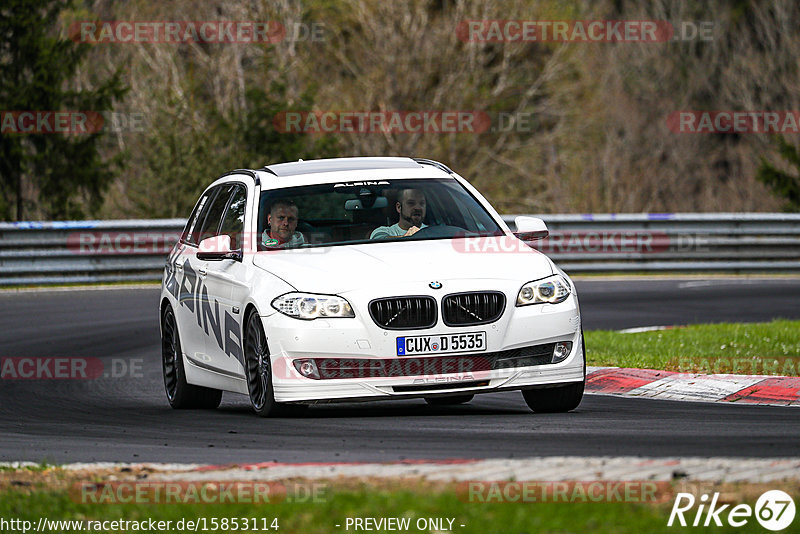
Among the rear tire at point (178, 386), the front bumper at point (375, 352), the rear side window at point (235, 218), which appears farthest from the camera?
the rear tire at point (178, 386)

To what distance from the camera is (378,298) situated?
32.1ft

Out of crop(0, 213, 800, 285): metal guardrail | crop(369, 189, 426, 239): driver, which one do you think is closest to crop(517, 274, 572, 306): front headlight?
crop(369, 189, 426, 239): driver

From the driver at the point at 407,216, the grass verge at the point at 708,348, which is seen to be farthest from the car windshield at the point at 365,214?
the grass verge at the point at 708,348

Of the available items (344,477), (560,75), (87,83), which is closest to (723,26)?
(560,75)

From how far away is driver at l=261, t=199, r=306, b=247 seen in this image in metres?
10.9

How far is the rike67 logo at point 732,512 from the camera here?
5.82 m

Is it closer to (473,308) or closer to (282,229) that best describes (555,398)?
(473,308)

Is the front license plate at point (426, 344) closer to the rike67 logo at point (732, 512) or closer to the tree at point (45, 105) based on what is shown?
the rike67 logo at point (732, 512)

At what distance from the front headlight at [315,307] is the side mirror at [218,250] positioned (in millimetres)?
1108

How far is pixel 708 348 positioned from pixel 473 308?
5818 mm

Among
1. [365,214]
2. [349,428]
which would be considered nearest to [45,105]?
[365,214]

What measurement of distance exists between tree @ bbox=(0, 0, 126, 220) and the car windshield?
20.2 m

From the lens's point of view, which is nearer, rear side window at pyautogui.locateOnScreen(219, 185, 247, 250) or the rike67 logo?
the rike67 logo

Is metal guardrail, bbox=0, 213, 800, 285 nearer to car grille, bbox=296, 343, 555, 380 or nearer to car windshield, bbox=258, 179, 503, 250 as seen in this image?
car windshield, bbox=258, 179, 503, 250
